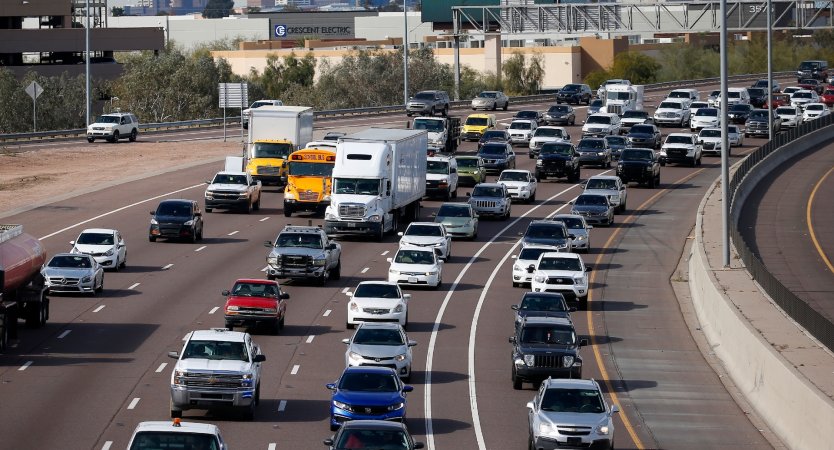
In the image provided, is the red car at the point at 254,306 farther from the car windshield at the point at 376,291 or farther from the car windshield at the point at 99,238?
the car windshield at the point at 99,238

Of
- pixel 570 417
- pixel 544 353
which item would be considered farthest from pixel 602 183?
pixel 570 417

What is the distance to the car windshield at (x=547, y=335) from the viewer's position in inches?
1372

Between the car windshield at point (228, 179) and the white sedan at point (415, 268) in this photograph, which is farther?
the car windshield at point (228, 179)

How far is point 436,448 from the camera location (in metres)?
28.5

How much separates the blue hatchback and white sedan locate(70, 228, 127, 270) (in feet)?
72.5

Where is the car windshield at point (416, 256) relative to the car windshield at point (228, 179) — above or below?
below

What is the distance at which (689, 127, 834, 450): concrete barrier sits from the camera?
93.7 feet

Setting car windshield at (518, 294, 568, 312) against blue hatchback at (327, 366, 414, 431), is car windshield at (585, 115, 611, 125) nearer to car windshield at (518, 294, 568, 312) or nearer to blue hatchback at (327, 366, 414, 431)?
car windshield at (518, 294, 568, 312)

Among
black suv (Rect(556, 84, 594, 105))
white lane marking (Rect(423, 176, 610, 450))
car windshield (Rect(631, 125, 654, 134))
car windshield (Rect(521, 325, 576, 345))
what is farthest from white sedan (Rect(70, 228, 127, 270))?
black suv (Rect(556, 84, 594, 105))

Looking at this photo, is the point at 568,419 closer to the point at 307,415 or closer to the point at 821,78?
the point at 307,415

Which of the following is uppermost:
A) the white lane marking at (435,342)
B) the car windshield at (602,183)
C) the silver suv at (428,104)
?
the silver suv at (428,104)

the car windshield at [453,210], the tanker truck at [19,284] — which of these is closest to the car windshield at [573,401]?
the tanker truck at [19,284]

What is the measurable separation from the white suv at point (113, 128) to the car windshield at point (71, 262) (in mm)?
49990

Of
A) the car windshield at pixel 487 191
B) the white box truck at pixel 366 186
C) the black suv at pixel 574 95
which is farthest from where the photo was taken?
the black suv at pixel 574 95
